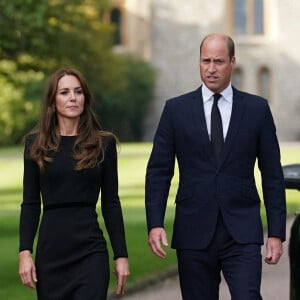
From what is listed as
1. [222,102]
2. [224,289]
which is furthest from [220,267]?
[224,289]

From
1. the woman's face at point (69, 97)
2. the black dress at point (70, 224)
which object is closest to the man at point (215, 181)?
the black dress at point (70, 224)

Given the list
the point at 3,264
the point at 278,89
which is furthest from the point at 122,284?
the point at 278,89

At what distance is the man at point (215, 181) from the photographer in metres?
5.96

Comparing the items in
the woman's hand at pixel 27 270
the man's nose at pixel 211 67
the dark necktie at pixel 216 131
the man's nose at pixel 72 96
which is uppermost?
the man's nose at pixel 211 67

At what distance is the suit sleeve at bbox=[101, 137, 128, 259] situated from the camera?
563cm

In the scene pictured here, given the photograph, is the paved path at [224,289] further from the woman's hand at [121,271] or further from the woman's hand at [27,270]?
the woman's hand at [27,270]

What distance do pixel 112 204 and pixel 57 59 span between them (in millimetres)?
17375

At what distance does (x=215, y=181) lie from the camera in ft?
19.7

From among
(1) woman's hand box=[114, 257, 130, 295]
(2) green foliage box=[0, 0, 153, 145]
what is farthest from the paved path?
(2) green foliage box=[0, 0, 153, 145]

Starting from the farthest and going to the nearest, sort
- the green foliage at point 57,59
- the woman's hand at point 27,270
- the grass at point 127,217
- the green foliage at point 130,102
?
the green foliage at point 130,102
the green foliage at point 57,59
the grass at point 127,217
the woman's hand at point 27,270

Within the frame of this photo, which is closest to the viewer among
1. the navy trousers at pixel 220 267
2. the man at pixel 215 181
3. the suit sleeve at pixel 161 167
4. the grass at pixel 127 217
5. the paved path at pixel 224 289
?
the navy trousers at pixel 220 267

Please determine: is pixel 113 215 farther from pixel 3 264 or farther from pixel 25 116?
pixel 25 116

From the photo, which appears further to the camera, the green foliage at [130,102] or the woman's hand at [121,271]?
the green foliage at [130,102]

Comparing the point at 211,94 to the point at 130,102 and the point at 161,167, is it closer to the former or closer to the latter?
the point at 161,167
